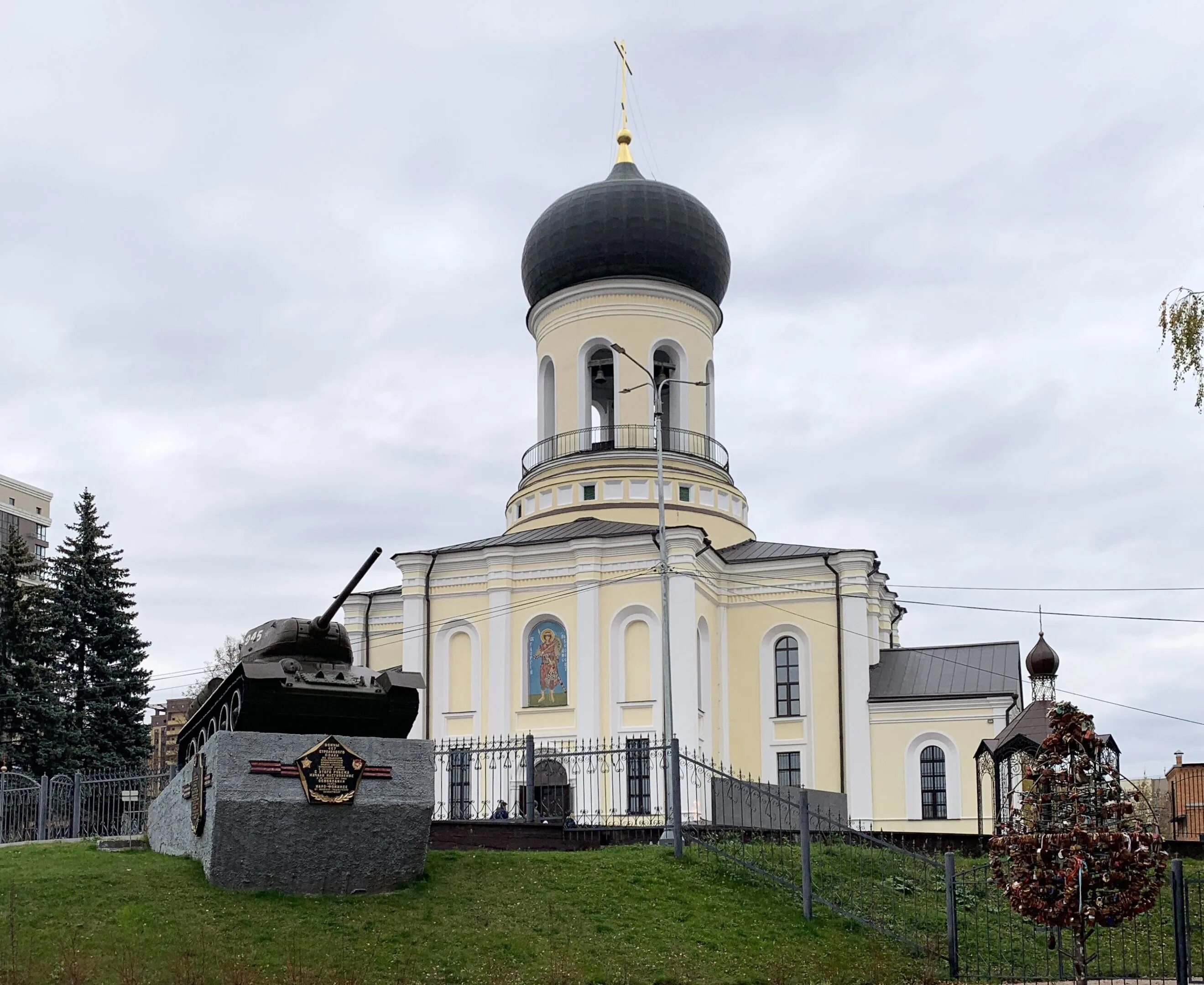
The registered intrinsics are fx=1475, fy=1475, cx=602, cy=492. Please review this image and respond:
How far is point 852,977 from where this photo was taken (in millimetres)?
13305

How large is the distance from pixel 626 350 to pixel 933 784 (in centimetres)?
1135

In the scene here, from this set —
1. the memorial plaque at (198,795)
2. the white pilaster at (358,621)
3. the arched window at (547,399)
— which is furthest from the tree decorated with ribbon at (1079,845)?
the arched window at (547,399)

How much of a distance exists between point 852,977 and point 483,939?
3.35 m

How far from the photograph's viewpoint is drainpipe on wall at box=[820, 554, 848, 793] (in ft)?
98.1

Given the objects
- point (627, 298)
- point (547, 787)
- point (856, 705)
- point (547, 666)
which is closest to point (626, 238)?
point (627, 298)

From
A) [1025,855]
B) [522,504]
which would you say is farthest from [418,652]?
[1025,855]

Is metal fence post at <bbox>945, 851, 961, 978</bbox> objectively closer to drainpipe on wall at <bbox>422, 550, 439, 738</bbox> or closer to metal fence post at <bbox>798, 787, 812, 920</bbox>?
metal fence post at <bbox>798, 787, 812, 920</bbox>

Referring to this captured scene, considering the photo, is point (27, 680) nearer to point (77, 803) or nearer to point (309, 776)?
point (77, 803)

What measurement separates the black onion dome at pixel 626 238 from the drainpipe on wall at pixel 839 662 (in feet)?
24.8

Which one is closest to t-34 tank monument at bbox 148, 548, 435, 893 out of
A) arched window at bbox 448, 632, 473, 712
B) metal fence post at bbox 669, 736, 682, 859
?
metal fence post at bbox 669, 736, 682, 859

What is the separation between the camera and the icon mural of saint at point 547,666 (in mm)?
29188

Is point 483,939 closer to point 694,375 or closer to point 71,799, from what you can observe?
point 71,799

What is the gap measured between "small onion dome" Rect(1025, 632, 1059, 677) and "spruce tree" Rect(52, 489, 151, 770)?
19.1 meters

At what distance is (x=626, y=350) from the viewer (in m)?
32.8
